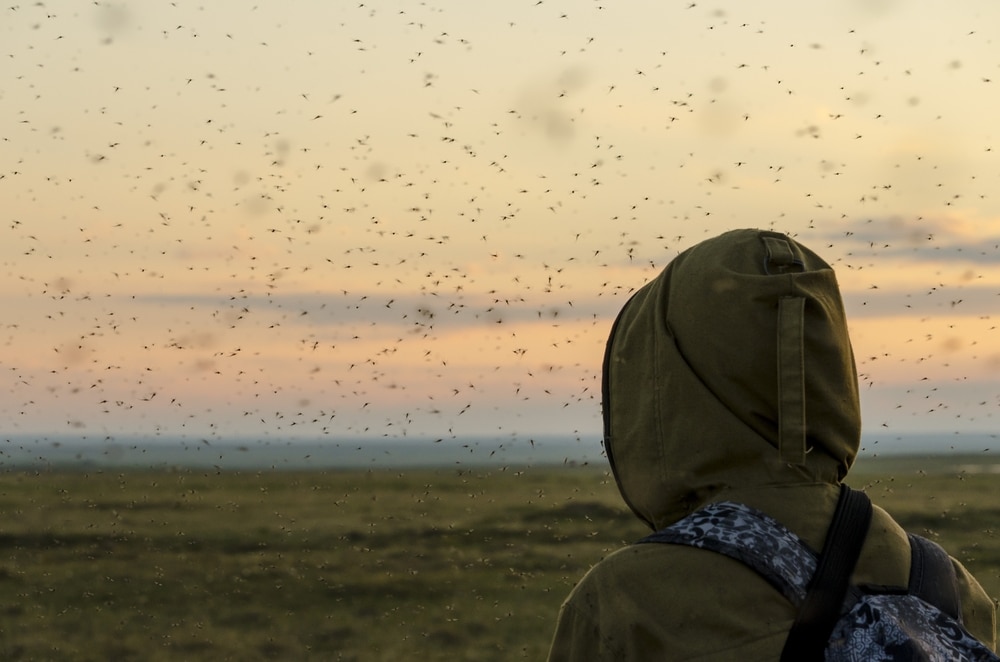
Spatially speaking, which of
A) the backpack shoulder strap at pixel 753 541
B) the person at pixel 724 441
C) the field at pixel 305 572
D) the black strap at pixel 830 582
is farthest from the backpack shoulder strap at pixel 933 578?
the field at pixel 305 572

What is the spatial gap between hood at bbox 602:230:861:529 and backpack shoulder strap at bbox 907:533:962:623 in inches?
10.9

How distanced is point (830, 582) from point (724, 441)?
0.42 metres

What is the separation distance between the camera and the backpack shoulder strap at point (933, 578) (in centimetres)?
289

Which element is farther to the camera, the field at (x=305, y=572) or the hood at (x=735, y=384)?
the field at (x=305, y=572)

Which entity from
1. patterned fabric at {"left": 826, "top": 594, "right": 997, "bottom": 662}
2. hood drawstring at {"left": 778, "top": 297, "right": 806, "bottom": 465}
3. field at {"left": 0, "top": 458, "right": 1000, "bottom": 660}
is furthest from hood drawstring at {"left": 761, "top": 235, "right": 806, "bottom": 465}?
field at {"left": 0, "top": 458, "right": 1000, "bottom": 660}

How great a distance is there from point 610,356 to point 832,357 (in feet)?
1.96

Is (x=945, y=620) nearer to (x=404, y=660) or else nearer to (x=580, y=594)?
(x=580, y=594)

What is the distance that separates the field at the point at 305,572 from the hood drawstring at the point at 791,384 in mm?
15180

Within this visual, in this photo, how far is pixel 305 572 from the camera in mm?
26984

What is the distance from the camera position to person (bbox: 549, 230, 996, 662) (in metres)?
2.61

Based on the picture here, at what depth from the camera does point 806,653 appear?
8.43 feet

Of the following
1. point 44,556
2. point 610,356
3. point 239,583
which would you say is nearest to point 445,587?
point 239,583

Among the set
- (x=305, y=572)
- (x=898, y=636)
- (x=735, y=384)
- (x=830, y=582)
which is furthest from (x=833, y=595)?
(x=305, y=572)

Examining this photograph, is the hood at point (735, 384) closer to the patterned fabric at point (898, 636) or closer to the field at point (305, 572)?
the patterned fabric at point (898, 636)
